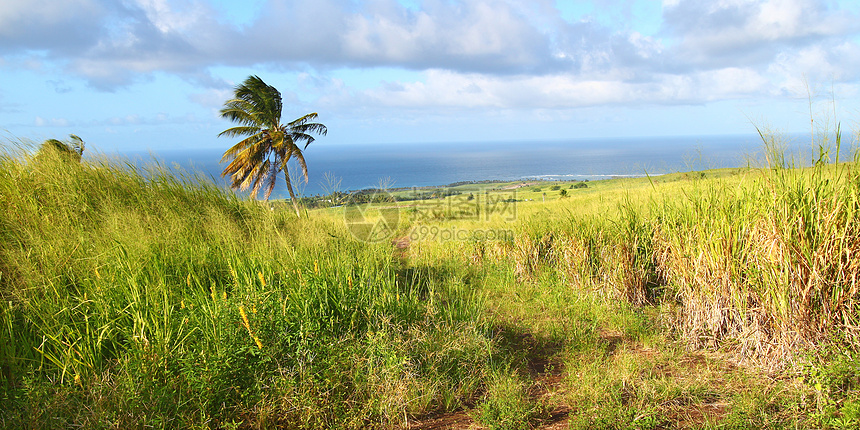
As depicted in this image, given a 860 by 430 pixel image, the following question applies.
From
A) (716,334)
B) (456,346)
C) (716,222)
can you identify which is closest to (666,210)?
(716,222)

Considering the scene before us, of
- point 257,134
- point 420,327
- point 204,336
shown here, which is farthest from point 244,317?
point 257,134

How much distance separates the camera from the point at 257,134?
2244 centimetres

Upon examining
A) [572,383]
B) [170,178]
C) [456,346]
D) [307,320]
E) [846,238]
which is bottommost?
[572,383]

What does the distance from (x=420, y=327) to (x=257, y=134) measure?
70.6 ft

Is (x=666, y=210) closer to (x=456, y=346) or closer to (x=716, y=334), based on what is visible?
(x=716, y=334)

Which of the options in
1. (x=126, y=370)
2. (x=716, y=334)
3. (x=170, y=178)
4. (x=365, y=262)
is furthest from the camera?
(x=170, y=178)

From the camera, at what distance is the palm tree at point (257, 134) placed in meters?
22.1

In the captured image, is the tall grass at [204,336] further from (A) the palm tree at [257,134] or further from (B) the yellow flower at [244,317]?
(A) the palm tree at [257,134]

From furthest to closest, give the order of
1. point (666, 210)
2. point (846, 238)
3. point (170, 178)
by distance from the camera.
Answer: point (170, 178) < point (666, 210) < point (846, 238)

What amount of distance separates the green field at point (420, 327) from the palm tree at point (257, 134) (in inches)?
694

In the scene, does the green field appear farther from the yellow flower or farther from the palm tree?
the palm tree

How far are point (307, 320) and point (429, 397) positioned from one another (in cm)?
99

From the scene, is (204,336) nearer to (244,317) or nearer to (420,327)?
(244,317)

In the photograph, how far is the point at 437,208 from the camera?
45.0 feet
